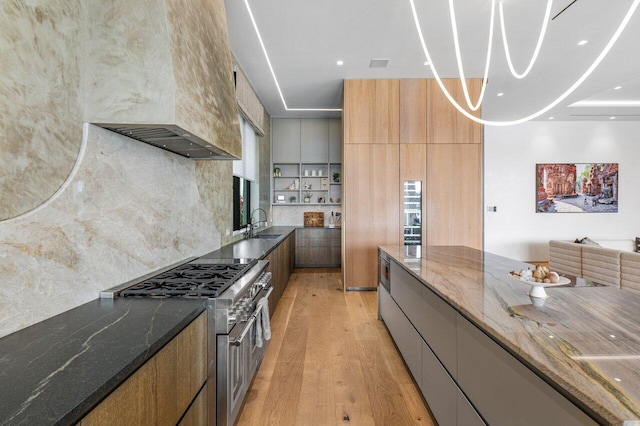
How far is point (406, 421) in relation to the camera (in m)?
1.90

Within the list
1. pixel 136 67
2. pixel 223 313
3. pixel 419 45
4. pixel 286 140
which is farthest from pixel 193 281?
pixel 286 140

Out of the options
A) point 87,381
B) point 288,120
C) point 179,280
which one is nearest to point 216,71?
point 179,280

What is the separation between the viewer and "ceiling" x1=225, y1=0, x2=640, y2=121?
307cm

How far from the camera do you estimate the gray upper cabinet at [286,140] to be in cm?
682

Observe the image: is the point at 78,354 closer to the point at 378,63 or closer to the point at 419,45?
the point at 419,45

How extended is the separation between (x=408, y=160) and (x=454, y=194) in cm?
88

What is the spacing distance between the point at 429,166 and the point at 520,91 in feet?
7.58

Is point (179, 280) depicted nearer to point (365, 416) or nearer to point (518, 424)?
point (365, 416)

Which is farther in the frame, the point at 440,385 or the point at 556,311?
the point at 440,385

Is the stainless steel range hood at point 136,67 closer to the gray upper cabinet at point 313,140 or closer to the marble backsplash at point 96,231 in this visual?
the marble backsplash at point 96,231

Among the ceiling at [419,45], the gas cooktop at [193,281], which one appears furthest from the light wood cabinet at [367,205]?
the gas cooktop at [193,281]


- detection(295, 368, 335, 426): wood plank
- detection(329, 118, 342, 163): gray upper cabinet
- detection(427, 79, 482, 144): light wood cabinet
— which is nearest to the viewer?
detection(295, 368, 335, 426): wood plank

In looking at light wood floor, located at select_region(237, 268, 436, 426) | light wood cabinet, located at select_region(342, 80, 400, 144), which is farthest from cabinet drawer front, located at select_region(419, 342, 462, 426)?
light wood cabinet, located at select_region(342, 80, 400, 144)

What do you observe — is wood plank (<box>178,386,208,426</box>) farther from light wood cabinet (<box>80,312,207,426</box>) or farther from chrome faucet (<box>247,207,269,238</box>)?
chrome faucet (<box>247,207,269,238</box>)
